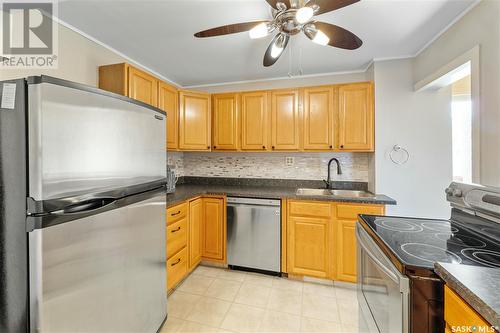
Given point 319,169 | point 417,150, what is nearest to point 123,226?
point 319,169

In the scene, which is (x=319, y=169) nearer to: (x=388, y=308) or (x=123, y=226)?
(x=388, y=308)

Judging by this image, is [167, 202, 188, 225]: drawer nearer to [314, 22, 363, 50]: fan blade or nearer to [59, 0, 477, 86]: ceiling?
[59, 0, 477, 86]: ceiling

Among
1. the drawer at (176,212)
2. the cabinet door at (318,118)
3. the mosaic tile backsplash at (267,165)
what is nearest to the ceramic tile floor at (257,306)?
the drawer at (176,212)

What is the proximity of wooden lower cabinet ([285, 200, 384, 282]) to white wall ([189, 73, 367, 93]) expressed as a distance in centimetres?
164

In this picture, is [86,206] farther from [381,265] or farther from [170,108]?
[170,108]

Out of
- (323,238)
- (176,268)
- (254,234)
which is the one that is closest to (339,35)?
(323,238)

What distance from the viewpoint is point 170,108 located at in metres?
2.58

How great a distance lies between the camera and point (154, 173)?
1533 mm

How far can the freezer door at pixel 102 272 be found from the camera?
2.85ft

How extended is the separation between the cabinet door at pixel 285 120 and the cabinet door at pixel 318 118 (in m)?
0.12

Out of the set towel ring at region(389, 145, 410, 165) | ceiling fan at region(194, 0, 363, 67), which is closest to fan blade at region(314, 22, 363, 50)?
ceiling fan at region(194, 0, 363, 67)

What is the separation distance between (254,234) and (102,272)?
1.61 metres

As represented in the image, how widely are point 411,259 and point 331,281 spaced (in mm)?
1723

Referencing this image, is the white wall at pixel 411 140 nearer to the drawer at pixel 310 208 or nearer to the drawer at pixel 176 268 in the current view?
the drawer at pixel 310 208
